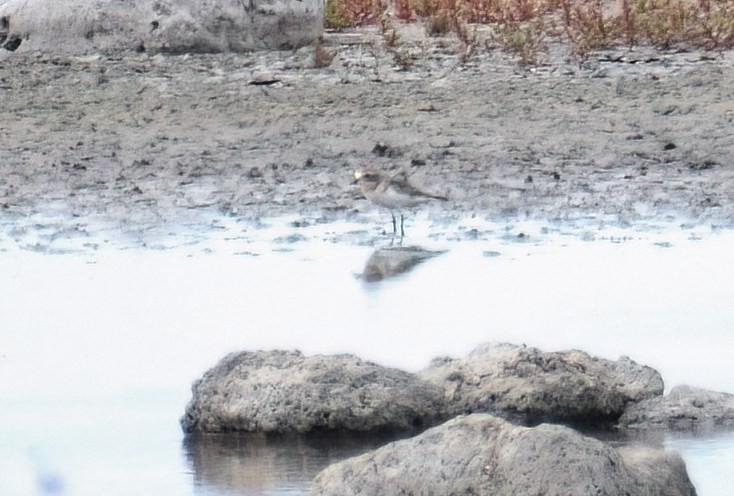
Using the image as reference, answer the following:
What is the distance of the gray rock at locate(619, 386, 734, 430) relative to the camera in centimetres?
625

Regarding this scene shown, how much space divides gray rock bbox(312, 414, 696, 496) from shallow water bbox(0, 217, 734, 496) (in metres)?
0.38

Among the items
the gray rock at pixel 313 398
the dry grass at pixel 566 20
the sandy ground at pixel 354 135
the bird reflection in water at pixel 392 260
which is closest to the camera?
the gray rock at pixel 313 398

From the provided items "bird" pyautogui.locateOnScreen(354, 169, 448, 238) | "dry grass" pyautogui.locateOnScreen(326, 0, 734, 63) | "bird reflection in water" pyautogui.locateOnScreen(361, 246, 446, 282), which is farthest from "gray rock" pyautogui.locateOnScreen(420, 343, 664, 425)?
"dry grass" pyautogui.locateOnScreen(326, 0, 734, 63)

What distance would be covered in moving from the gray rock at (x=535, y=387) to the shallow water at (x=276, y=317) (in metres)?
0.33

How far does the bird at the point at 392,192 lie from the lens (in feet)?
32.0

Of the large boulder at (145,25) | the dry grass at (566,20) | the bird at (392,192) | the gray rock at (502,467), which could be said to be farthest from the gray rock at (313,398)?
the large boulder at (145,25)

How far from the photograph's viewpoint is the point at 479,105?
12.7 metres

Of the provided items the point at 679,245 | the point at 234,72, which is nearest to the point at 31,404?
the point at 679,245

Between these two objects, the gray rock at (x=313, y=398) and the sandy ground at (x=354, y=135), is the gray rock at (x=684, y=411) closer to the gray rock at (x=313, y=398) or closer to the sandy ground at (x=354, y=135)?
the gray rock at (x=313, y=398)

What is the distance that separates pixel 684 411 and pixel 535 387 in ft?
1.59

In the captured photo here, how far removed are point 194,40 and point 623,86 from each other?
339 centimetres

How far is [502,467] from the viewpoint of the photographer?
16.6 feet

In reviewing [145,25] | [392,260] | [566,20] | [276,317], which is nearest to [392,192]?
[392,260]

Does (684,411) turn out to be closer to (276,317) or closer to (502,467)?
(502,467)
